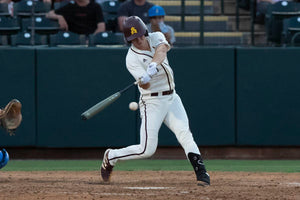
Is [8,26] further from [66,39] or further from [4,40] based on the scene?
[66,39]

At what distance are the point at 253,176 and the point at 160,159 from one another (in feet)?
9.24

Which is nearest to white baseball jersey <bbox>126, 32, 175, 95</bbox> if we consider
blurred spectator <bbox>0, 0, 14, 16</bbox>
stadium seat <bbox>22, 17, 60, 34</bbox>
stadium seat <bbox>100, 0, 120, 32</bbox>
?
stadium seat <bbox>22, 17, 60, 34</bbox>

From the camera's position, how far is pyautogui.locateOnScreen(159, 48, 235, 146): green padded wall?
1087 centimetres

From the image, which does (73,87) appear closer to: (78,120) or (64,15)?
(78,120)

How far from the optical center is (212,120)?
10.9 metres

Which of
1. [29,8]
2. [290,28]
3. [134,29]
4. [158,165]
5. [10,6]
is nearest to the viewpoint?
[134,29]

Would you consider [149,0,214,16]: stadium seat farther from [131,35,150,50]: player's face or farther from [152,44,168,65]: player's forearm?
[152,44,168,65]: player's forearm

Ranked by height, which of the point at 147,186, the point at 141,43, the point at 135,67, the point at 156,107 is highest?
the point at 141,43

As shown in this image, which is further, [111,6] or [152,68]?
[111,6]

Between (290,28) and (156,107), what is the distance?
4.81 m

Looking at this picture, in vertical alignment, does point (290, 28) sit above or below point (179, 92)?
above

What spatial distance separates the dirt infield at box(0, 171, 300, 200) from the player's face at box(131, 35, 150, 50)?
5.09 feet

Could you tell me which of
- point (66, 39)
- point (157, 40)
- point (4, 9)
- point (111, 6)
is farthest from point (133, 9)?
point (157, 40)

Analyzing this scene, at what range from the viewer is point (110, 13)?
41.7 ft
